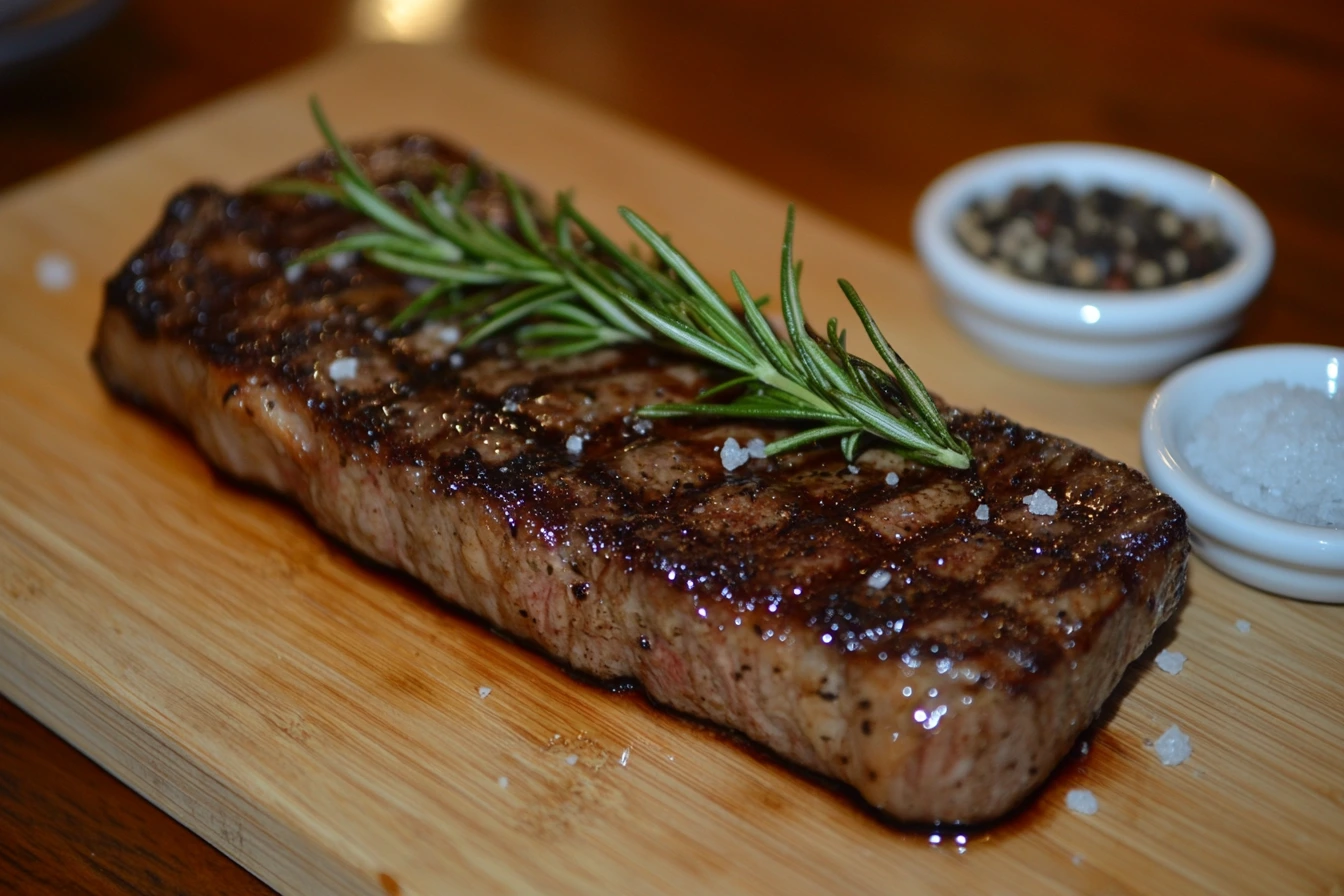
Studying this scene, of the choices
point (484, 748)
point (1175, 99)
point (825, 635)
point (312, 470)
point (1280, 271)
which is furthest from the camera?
point (1175, 99)

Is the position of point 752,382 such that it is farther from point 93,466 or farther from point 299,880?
point 93,466

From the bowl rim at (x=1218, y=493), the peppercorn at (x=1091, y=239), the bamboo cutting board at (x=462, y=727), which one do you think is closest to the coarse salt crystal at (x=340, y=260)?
the bamboo cutting board at (x=462, y=727)

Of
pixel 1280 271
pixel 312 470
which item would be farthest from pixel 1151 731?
pixel 1280 271

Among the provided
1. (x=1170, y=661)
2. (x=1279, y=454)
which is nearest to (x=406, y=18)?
(x=1279, y=454)

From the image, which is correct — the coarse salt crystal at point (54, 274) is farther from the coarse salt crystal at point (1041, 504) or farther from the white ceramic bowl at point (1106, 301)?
the coarse salt crystal at point (1041, 504)

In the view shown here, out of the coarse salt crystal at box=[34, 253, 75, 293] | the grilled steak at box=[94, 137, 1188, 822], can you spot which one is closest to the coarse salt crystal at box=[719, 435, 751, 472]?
the grilled steak at box=[94, 137, 1188, 822]

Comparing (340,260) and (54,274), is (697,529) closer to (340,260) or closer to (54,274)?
(340,260)

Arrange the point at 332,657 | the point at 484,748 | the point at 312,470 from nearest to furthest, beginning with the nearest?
the point at 484,748, the point at 332,657, the point at 312,470

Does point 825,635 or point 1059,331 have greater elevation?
point 1059,331
